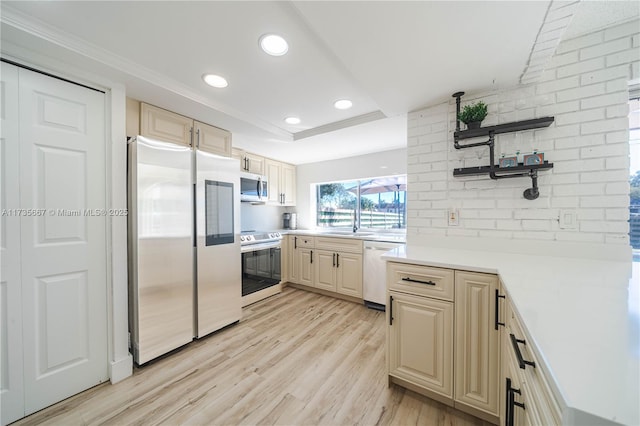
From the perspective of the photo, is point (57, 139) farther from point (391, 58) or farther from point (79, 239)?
point (391, 58)

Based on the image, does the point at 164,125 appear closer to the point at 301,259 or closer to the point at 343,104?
the point at 343,104

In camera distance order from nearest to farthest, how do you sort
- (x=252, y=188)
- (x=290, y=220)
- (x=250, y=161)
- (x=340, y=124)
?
(x=340, y=124), (x=252, y=188), (x=250, y=161), (x=290, y=220)

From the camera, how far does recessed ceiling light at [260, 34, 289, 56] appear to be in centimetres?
135

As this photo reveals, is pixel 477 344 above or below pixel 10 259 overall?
below

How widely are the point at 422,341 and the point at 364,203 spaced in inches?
105

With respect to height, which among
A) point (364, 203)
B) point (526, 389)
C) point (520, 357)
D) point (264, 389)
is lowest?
point (264, 389)

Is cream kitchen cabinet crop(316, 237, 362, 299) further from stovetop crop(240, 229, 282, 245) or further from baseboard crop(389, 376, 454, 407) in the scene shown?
baseboard crop(389, 376, 454, 407)

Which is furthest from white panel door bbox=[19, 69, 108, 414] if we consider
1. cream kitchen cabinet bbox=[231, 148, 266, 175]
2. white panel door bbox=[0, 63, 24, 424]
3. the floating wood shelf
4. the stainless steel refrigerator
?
the floating wood shelf

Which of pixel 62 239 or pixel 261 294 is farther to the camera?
pixel 261 294

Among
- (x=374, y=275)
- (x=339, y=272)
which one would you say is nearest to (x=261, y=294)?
(x=339, y=272)

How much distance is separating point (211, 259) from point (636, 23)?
338 cm

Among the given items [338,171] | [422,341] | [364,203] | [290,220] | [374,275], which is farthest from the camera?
[290,220]

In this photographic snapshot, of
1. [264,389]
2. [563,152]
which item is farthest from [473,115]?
[264,389]

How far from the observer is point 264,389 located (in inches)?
63.2
